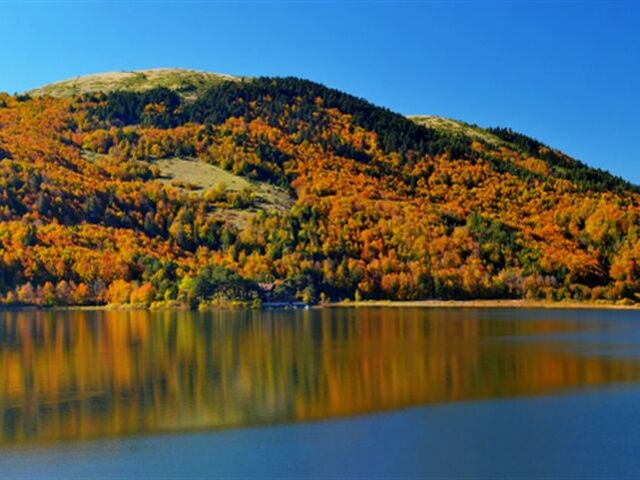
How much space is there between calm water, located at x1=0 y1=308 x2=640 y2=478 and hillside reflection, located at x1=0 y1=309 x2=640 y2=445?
0.18 m

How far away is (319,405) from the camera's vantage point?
4328 cm

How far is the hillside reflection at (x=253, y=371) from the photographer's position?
136 feet

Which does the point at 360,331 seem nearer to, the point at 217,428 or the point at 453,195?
the point at 217,428

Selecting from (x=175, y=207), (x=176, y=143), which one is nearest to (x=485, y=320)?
Result: (x=175, y=207)

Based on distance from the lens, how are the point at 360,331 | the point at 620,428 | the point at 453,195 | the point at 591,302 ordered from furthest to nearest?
the point at 453,195 → the point at 591,302 → the point at 360,331 → the point at 620,428

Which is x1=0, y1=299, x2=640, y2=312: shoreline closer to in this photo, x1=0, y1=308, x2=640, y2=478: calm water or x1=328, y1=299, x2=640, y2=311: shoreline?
x1=328, y1=299, x2=640, y2=311: shoreline

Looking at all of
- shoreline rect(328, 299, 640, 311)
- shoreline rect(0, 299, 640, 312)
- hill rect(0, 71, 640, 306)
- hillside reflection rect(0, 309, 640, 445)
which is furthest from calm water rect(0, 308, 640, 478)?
shoreline rect(328, 299, 640, 311)

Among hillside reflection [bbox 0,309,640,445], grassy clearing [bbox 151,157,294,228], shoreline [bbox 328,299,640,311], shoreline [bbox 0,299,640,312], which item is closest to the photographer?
hillside reflection [bbox 0,309,640,445]

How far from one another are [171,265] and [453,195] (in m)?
81.3

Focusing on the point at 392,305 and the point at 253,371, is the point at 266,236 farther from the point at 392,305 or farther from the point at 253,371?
the point at 253,371

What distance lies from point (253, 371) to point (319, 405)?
12.4m

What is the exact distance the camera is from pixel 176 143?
196875 millimetres

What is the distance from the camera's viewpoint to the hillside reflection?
4150 cm

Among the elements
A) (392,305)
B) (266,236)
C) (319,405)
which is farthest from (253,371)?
(266,236)
